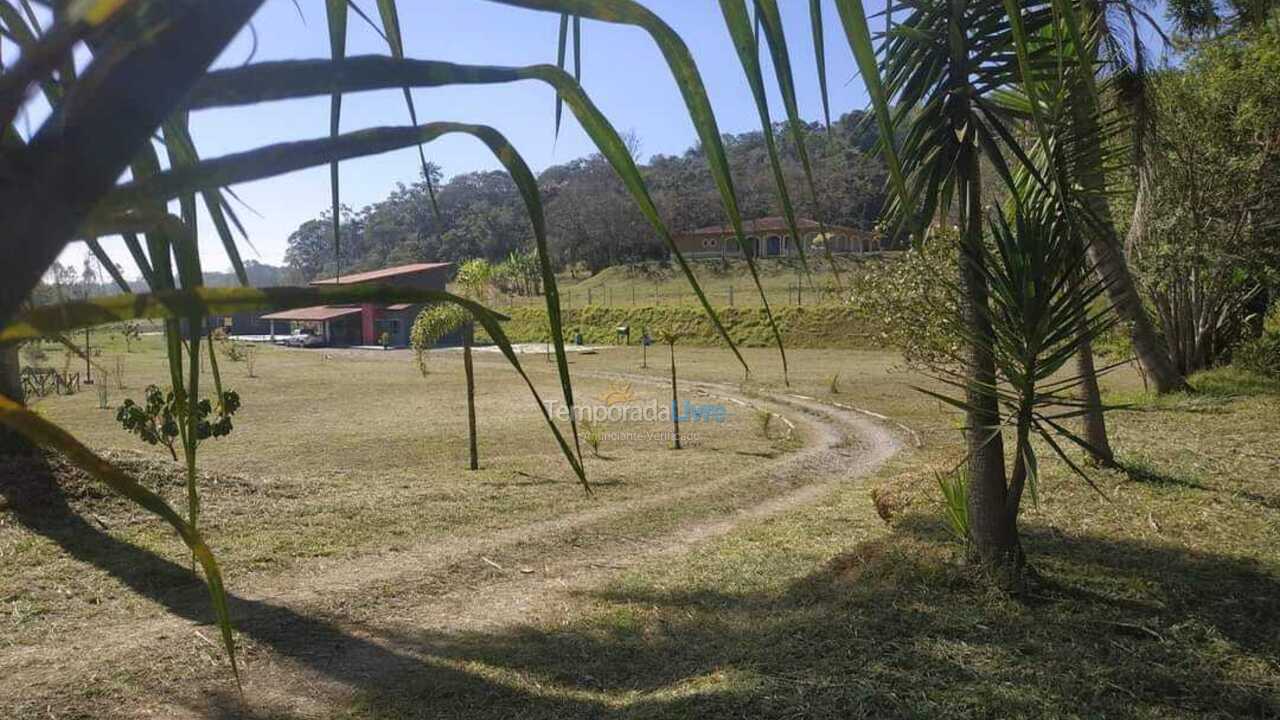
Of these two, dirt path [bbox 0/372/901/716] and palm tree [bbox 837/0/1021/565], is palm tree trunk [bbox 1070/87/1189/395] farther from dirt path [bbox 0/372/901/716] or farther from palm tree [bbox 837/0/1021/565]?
dirt path [bbox 0/372/901/716]

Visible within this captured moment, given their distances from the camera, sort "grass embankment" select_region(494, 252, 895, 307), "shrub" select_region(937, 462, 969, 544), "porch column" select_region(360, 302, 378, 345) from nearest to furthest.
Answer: "shrub" select_region(937, 462, 969, 544) < "porch column" select_region(360, 302, 378, 345) < "grass embankment" select_region(494, 252, 895, 307)

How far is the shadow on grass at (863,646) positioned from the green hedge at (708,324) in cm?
2273

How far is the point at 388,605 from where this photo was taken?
5.41 metres

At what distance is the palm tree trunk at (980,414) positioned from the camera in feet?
13.6

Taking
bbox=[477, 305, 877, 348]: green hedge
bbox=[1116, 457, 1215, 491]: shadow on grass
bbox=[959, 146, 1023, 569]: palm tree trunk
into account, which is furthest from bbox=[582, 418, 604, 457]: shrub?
bbox=[477, 305, 877, 348]: green hedge

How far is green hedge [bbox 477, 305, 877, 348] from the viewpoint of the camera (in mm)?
33500

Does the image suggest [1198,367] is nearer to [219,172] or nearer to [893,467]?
[893,467]

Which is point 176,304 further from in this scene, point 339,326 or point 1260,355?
point 339,326

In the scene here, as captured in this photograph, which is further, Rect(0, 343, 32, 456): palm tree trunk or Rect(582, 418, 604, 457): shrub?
Result: Rect(582, 418, 604, 457): shrub

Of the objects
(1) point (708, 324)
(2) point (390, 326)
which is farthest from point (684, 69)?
(2) point (390, 326)

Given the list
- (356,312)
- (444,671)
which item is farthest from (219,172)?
(356,312)

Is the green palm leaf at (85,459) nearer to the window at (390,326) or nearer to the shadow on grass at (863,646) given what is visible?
the shadow on grass at (863,646)

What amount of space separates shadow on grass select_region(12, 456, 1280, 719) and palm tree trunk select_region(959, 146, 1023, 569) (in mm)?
265

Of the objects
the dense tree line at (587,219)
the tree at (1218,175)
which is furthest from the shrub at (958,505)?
the dense tree line at (587,219)
